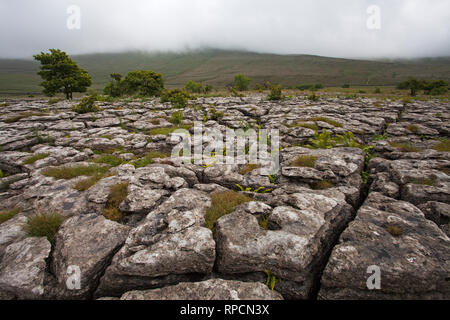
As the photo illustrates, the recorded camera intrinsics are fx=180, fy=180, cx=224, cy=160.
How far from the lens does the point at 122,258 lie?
404 centimetres

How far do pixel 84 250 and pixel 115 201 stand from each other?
74.4 inches

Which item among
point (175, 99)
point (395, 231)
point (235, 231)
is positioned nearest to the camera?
point (395, 231)

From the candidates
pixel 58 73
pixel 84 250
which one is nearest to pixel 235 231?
pixel 84 250

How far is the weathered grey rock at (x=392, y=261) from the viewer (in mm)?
3434

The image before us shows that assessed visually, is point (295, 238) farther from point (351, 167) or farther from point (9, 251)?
point (9, 251)

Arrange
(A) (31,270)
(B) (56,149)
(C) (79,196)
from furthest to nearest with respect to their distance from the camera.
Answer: (B) (56,149)
(C) (79,196)
(A) (31,270)

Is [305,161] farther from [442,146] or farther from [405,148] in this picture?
[442,146]

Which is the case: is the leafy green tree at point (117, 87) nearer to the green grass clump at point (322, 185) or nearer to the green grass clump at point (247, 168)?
the green grass clump at point (247, 168)

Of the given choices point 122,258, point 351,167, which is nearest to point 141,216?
point 122,258

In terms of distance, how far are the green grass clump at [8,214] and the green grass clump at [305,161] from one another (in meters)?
10.2

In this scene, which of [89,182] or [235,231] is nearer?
[235,231]

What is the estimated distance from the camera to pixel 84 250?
4180 millimetres

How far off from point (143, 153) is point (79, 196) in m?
5.38

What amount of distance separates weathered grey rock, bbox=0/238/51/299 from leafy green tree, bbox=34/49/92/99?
41073mm
